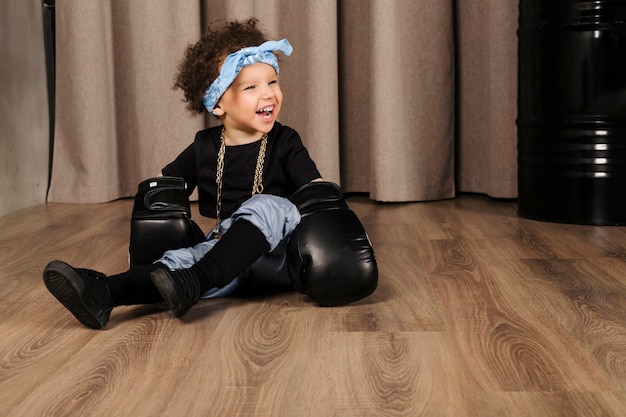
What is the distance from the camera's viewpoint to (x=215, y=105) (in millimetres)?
1861

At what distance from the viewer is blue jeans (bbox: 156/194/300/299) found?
1.64 meters

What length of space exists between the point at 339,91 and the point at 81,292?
1.84 meters

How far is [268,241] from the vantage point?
1632mm

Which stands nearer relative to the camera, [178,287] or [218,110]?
[178,287]

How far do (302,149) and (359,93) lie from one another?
1346 millimetres

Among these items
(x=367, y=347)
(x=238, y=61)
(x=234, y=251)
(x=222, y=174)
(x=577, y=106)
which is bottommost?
(x=367, y=347)

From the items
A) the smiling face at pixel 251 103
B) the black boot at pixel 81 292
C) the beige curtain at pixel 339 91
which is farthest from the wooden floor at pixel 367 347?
the beige curtain at pixel 339 91

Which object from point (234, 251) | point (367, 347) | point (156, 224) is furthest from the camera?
point (156, 224)

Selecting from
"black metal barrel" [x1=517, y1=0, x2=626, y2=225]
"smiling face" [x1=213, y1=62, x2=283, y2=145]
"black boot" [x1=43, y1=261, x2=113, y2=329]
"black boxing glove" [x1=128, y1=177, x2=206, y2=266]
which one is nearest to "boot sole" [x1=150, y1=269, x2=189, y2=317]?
"black boot" [x1=43, y1=261, x2=113, y2=329]

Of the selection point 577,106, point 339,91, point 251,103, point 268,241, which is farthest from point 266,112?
point 339,91

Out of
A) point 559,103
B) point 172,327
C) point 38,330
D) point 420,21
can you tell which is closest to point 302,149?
point 172,327

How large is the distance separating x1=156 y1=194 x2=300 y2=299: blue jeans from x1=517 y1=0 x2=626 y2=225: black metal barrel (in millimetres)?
1136

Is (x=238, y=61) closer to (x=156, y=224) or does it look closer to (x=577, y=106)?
(x=156, y=224)

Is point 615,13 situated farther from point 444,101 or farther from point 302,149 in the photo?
point 302,149
